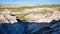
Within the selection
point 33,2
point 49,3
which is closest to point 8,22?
point 33,2

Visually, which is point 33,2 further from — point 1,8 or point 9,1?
point 1,8

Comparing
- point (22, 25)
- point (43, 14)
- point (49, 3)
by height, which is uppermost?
point (49, 3)

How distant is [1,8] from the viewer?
2855mm

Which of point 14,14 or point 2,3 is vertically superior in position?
point 2,3

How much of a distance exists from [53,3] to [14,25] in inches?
40.5

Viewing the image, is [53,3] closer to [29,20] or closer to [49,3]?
[49,3]

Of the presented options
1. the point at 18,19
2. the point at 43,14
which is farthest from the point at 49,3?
the point at 18,19

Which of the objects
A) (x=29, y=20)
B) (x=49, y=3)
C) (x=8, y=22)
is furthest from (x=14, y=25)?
(x=49, y=3)

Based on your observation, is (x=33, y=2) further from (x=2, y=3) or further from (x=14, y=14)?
(x=2, y=3)

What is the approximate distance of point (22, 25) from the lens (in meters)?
2.76

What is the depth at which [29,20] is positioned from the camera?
9.20 feet

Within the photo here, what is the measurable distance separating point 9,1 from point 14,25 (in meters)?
0.56

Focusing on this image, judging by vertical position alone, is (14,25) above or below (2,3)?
below

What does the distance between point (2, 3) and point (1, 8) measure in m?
0.12
